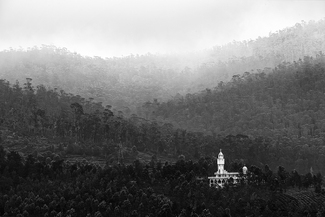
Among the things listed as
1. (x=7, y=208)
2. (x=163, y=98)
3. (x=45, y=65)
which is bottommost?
(x=7, y=208)

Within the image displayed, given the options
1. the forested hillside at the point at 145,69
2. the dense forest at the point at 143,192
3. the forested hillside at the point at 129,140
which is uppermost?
the forested hillside at the point at 145,69

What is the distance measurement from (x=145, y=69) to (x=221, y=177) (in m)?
90.3

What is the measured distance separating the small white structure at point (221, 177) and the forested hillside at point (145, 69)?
58.8 m

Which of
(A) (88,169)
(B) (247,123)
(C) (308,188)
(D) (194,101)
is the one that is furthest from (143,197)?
(D) (194,101)

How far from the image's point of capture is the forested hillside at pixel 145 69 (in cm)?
14225

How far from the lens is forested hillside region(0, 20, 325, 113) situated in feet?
467

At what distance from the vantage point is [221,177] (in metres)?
73.9

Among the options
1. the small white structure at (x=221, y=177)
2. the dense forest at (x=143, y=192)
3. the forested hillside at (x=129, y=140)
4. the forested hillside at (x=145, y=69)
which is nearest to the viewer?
the dense forest at (x=143, y=192)

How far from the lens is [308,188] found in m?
74.6

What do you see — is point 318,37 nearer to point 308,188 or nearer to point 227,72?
point 227,72

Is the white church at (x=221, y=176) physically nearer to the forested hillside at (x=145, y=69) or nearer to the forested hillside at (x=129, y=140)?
the forested hillside at (x=129, y=140)

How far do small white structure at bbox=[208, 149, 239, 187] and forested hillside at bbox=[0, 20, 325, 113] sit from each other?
5877 cm

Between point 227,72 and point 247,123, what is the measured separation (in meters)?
40.2

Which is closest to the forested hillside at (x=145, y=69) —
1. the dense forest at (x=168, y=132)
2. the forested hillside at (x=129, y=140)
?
Result: the dense forest at (x=168, y=132)
